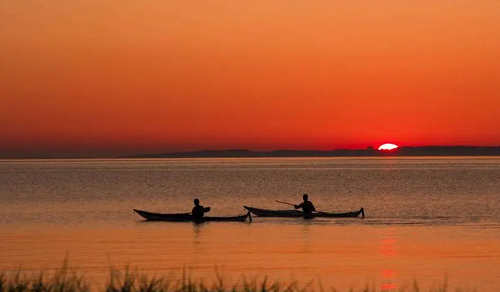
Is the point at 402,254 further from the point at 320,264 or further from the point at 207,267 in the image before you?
the point at 207,267

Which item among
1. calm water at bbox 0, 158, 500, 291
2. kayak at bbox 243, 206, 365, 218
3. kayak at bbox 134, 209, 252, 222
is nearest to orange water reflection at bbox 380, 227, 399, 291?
calm water at bbox 0, 158, 500, 291

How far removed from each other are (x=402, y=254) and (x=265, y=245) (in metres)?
5.97

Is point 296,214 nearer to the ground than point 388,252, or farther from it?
farther from it

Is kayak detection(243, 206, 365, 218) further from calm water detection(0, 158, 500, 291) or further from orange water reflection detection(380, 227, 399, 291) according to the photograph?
orange water reflection detection(380, 227, 399, 291)

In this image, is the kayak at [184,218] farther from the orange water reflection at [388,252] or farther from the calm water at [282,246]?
the orange water reflection at [388,252]

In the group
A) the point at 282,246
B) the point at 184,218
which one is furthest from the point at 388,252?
the point at 184,218

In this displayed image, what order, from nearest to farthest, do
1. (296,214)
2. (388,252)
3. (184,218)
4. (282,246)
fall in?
(388,252)
(282,246)
(184,218)
(296,214)

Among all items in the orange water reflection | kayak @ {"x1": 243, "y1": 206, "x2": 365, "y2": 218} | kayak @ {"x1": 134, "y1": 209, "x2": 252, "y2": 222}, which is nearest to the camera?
the orange water reflection

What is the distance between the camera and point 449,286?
26312 mm

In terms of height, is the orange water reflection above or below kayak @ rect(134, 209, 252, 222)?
below

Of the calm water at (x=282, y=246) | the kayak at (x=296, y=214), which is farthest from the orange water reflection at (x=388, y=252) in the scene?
the kayak at (x=296, y=214)

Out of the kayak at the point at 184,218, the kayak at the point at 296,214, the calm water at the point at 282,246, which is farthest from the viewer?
the kayak at the point at 296,214

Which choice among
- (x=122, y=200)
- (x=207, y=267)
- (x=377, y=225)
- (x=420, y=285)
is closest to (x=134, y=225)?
(x=377, y=225)

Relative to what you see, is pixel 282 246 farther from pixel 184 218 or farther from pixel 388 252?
Result: pixel 184 218
